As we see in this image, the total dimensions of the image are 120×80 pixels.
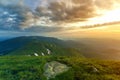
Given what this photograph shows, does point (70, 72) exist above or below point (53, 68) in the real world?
below

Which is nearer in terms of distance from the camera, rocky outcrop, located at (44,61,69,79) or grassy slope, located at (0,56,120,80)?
grassy slope, located at (0,56,120,80)

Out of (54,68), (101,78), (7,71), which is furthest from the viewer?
(7,71)

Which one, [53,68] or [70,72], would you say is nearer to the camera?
[70,72]

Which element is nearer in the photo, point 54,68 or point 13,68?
point 54,68

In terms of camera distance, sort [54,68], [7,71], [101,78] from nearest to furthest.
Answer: [101,78], [54,68], [7,71]

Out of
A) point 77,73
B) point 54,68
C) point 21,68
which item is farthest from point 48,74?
point 21,68

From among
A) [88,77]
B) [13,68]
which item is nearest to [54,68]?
[88,77]

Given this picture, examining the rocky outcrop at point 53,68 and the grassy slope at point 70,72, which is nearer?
the grassy slope at point 70,72

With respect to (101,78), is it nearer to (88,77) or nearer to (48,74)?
(88,77)
